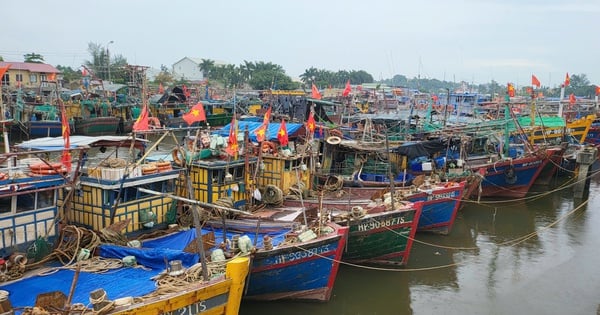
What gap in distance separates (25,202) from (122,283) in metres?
2.73

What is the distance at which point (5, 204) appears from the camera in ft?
32.2

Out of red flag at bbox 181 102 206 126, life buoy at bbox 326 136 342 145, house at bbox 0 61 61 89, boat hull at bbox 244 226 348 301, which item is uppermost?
house at bbox 0 61 61 89

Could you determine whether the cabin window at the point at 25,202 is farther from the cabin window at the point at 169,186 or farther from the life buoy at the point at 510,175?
the life buoy at the point at 510,175

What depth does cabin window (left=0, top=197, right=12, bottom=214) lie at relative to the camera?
976cm

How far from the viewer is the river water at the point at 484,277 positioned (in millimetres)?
13289

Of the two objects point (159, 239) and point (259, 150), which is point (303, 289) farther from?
point (259, 150)

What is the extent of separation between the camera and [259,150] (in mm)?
16328

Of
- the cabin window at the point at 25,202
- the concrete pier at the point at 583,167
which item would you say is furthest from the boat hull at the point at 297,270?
the concrete pier at the point at 583,167

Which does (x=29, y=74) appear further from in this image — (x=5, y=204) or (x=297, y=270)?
(x=297, y=270)

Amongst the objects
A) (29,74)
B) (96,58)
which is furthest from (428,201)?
(96,58)

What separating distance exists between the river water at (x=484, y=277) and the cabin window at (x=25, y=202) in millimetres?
5376

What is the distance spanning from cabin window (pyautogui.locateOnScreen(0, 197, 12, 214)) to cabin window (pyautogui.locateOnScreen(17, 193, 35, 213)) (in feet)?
0.62

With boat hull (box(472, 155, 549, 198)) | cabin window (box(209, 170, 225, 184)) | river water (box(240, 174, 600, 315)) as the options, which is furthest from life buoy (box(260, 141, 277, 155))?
boat hull (box(472, 155, 549, 198))

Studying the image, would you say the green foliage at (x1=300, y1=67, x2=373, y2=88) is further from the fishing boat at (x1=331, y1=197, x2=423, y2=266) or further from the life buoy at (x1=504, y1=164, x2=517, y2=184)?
the fishing boat at (x1=331, y1=197, x2=423, y2=266)
